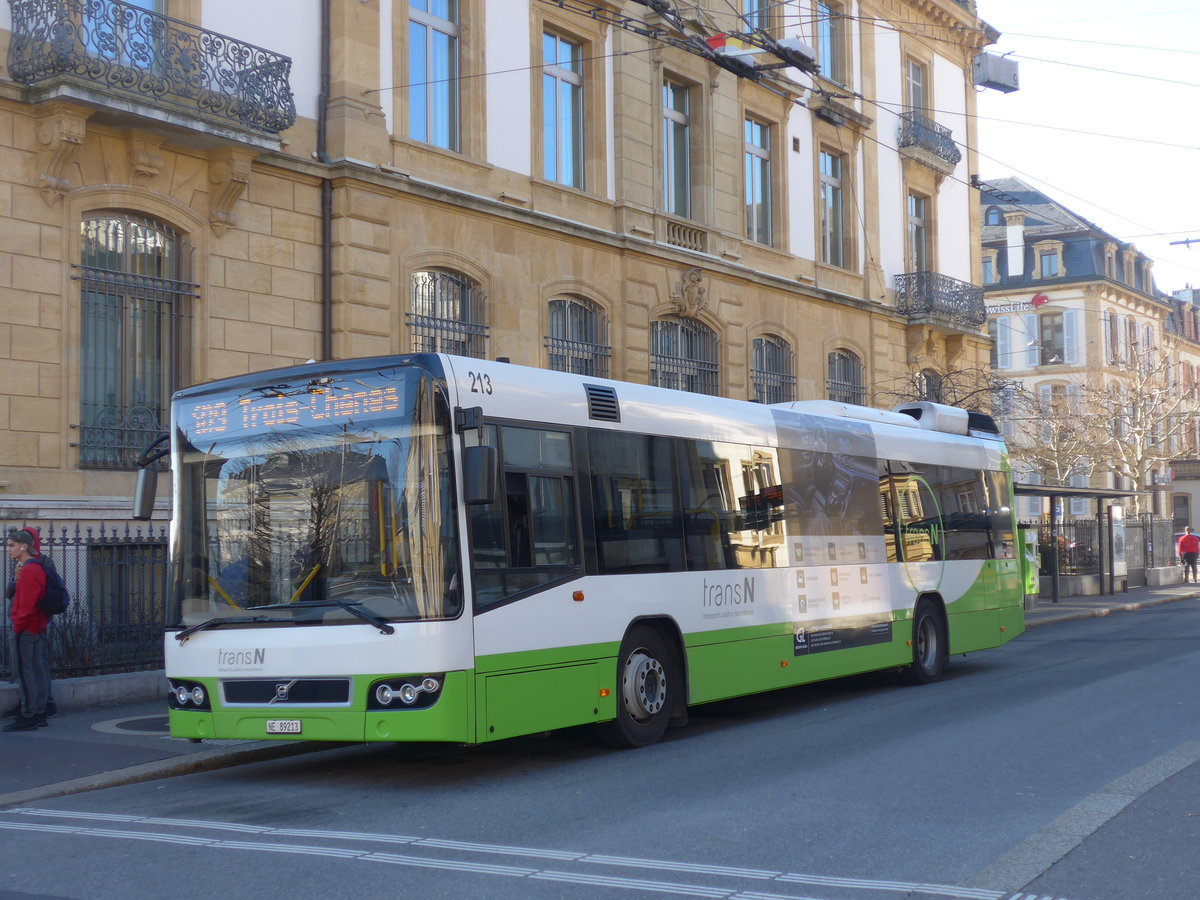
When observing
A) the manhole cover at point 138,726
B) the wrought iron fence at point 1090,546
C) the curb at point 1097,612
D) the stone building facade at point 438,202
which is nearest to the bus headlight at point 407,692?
the manhole cover at point 138,726

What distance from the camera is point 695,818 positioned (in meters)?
7.81

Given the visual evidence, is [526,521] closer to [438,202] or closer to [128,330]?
[128,330]

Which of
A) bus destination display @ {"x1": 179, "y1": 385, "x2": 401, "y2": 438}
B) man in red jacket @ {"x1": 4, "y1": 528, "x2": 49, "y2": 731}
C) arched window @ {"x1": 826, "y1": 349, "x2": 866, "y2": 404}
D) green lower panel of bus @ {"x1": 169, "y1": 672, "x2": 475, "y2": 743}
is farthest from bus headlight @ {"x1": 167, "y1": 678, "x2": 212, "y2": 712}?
arched window @ {"x1": 826, "y1": 349, "x2": 866, "y2": 404}

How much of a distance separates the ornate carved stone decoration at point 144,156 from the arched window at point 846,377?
641 inches

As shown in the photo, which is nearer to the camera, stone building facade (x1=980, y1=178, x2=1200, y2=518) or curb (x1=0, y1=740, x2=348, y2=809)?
curb (x1=0, y1=740, x2=348, y2=809)

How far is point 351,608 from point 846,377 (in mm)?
21910

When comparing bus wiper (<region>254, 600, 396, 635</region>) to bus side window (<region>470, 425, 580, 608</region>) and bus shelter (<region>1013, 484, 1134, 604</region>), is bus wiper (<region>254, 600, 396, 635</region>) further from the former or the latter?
bus shelter (<region>1013, 484, 1134, 604</region>)

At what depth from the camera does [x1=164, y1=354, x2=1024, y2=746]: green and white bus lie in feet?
29.2

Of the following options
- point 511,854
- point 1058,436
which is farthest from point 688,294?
point 1058,436

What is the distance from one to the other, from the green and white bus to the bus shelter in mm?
15556

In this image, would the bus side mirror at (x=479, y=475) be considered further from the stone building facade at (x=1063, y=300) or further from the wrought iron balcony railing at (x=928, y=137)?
the stone building facade at (x=1063, y=300)

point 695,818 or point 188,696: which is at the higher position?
point 188,696

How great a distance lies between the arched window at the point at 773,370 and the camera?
1038 inches

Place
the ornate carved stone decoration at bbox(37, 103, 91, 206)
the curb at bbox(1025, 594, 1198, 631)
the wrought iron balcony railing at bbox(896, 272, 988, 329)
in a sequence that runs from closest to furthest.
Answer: the ornate carved stone decoration at bbox(37, 103, 91, 206) < the curb at bbox(1025, 594, 1198, 631) < the wrought iron balcony railing at bbox(896, 272, 988, 329)
